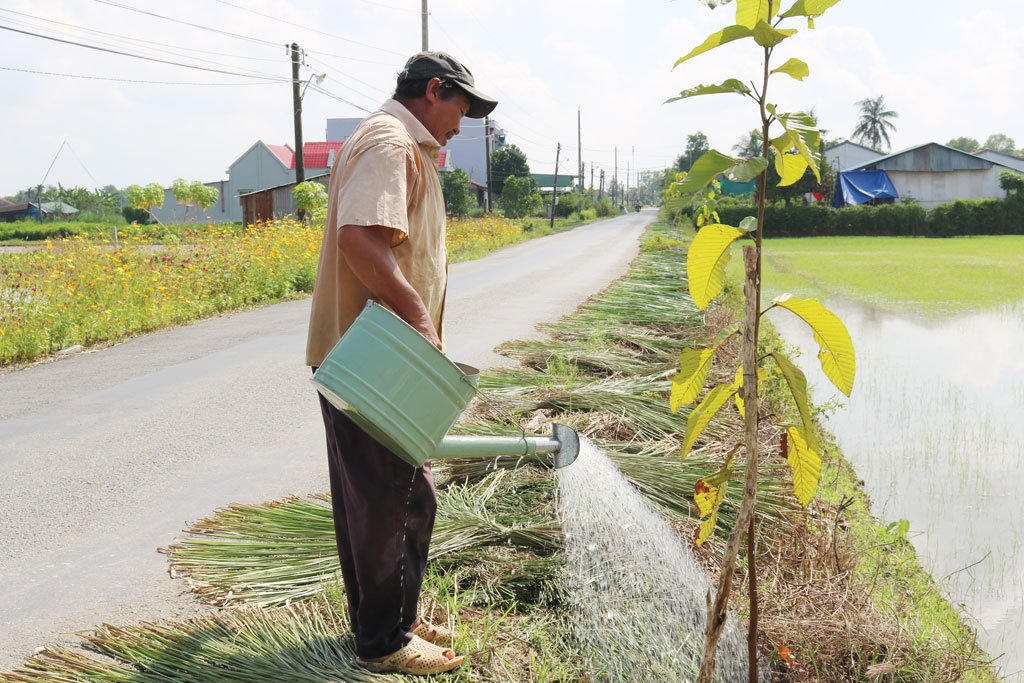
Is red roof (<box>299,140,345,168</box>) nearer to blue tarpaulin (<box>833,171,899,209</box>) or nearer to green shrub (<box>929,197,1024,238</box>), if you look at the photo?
blue tarpaulin (<box>833,171,899,209</box>)

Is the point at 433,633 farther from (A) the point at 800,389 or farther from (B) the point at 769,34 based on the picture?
(B) the point at 769,34

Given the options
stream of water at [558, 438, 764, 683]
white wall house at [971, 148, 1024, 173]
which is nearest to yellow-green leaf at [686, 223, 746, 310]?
stream of water at [558, 438, 764, 683]

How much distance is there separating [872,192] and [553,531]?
38981 millimetres

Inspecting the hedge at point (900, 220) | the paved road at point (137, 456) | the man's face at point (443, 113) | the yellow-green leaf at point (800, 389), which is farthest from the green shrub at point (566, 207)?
the yellow-green leaf at point (800, 389)

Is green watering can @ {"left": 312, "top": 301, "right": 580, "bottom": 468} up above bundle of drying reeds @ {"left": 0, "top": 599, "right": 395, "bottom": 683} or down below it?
above

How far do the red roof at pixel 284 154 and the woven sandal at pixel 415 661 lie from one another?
4991cm

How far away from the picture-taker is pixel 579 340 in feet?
21.4

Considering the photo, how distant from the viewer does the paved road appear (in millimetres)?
2520

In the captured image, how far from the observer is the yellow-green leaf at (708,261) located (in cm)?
155

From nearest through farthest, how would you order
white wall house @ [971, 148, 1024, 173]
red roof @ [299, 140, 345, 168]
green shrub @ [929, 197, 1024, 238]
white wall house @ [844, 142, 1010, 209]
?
green shrub @ [929, 197, 1024, 238] → white wall house @ [844, 142, 1010, 209] → white wall house @ [971, 148, 1024, 173] → red roof @ [299, 140, 345, 168]

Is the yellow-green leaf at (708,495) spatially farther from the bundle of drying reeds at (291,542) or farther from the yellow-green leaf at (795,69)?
the bundle of drying reeds at (291,542)

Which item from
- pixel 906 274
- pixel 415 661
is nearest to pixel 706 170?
pixel 415 661

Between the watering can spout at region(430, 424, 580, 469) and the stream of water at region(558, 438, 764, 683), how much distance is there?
0.35 m

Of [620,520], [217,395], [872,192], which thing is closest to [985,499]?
[620,520]
